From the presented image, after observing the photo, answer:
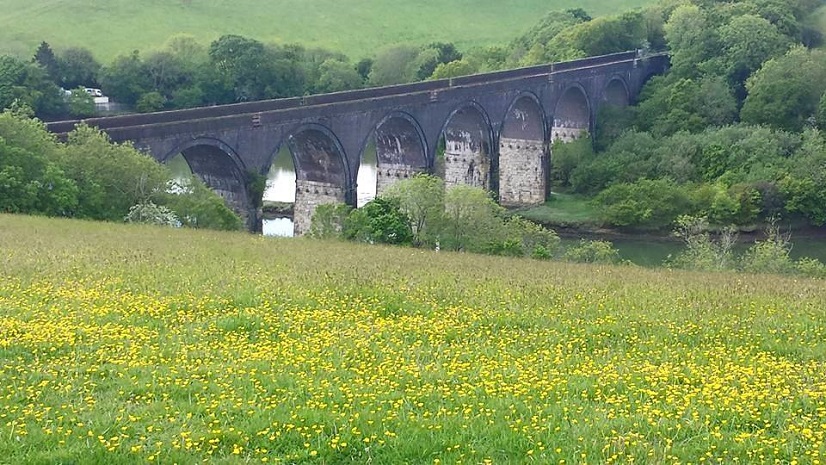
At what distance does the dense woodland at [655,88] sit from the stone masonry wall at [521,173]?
3.33 meters

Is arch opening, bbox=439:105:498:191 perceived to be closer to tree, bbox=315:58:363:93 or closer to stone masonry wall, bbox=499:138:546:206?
stone masonry wall, bbox=499:138:546:206

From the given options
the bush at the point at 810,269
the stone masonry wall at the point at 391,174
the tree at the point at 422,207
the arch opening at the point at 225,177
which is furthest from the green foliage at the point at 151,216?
the stone masonry wall at the point at 391,174

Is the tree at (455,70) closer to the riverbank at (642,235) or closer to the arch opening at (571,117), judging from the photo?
the arch opening at (571,117)

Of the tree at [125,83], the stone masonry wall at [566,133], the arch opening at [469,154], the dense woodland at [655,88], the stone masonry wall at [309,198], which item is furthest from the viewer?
the tree at [125,83]

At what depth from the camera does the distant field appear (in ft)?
358

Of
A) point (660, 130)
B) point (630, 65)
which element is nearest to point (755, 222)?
point (660, 130)

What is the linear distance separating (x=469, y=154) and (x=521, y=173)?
23.1ft

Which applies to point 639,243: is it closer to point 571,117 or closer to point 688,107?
point 571,117

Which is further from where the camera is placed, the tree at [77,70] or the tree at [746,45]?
the tree at [77,70]

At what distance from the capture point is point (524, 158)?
72375 mm

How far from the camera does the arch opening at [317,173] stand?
5088cm

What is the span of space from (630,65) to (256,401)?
7944cm

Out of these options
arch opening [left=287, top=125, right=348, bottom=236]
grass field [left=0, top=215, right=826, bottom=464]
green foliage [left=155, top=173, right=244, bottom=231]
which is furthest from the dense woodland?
grass field [left=0, top=215, right=826, bottom=464]

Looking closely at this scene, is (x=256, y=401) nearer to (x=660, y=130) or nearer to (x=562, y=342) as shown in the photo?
(x=562, y=342)
